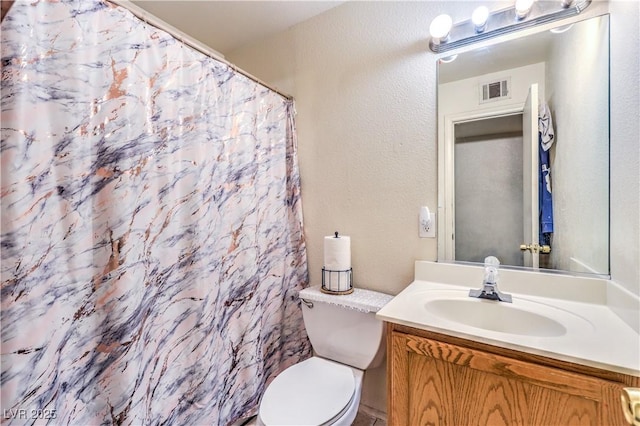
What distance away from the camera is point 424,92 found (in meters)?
1.43

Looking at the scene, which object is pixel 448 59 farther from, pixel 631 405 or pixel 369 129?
pixel 631 405

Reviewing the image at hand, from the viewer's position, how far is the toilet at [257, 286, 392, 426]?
1.08 meters

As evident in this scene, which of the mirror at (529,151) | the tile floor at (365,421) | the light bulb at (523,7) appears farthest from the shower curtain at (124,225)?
the light bulb at (523,7)

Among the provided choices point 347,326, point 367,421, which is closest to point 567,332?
point 347,326

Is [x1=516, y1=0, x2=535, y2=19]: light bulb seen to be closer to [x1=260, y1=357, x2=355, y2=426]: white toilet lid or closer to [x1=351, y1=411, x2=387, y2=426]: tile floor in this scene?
[x1=260, y1=357, x2=355, y2=426]: white toilet lid

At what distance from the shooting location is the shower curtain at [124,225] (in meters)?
0.79

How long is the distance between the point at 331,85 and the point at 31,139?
1.37 metres

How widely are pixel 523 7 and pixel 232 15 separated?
151cm

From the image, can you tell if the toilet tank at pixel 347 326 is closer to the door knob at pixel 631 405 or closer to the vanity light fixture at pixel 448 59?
the door knob at pixel 631 405

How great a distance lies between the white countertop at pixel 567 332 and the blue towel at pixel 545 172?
285 millimetres

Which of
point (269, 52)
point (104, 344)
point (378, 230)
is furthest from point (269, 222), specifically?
point (269, 52)

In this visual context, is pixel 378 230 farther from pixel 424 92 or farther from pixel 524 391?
pixel 524 391

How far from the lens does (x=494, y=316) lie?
3.70 ft

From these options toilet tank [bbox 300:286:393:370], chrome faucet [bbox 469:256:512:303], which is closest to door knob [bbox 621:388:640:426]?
chrome faucet [bbox 469:256:512:303]
